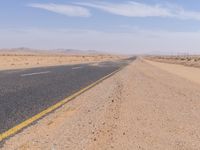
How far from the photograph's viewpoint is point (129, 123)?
6145 mm

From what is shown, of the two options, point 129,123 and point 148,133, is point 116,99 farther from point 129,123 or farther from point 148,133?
point 148,133

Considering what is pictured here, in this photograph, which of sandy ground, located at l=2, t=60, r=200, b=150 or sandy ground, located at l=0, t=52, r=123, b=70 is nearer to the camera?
sandy ground, located at l=2, t=60, r=200, b=150

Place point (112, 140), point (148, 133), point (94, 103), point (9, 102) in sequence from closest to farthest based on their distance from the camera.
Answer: point (112, 140) → point (148, 133) → point (9, 102) → point (94, 103)

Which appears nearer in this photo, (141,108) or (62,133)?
(62,133)

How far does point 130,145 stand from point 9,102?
12.8 ft

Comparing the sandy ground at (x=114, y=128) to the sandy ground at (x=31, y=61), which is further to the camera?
the sandy ground at (x=31, y=61)

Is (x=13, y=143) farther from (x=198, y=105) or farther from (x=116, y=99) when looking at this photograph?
(x=198, y=105)

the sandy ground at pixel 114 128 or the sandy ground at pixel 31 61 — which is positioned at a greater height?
the sandy ground at pixel 114 128

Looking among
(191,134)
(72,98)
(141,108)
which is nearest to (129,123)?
(191,134)

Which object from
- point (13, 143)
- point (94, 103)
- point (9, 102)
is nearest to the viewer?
point (13, 143)

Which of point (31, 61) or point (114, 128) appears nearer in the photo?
point (114, 128)

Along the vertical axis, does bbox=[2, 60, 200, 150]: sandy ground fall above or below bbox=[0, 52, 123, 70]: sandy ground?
above

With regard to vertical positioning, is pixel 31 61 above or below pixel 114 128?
below

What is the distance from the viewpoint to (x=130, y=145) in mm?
4695
